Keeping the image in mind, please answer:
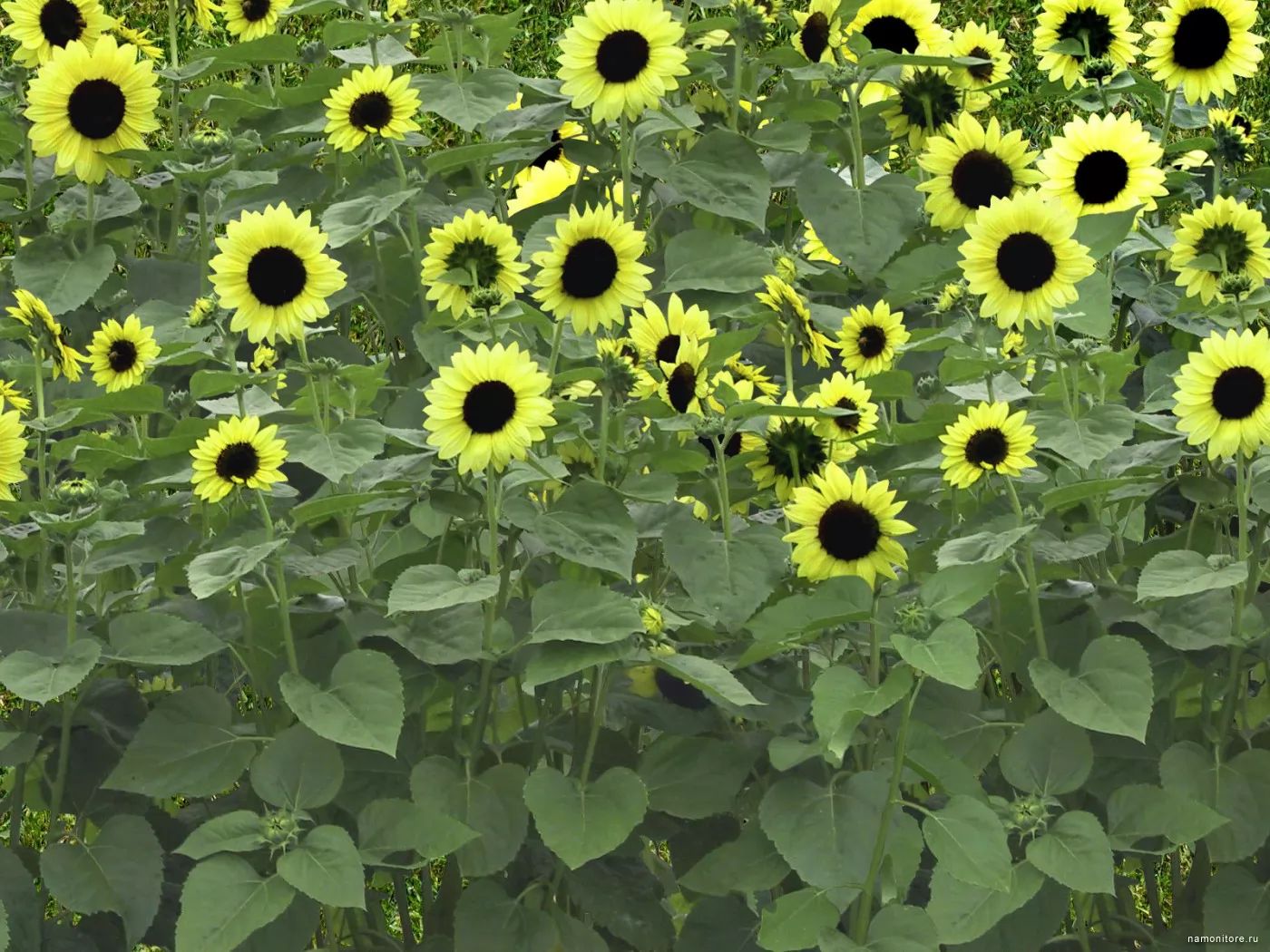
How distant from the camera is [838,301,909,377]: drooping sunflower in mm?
2506

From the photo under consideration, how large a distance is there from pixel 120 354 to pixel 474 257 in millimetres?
650

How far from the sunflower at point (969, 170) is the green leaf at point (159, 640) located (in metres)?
1.25

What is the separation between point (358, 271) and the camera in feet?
9.21

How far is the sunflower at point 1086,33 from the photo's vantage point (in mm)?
2951

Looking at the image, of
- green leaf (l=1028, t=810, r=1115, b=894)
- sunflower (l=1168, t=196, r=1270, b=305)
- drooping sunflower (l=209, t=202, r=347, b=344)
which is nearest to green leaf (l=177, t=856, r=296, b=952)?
drooping sunflower (l=209, t=202, r=347, b=344)

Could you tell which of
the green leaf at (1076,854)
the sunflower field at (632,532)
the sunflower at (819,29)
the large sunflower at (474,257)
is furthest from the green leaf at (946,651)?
the sunflower at (819,29)

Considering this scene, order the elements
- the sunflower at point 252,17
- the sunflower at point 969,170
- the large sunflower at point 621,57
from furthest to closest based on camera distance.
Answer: the sunflower at point 252,17 < the sunflower at point 969,170 < the large sunflower at point 621,57

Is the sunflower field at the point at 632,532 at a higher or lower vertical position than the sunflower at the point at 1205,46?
lower

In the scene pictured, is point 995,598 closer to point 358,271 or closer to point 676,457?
point 676,457

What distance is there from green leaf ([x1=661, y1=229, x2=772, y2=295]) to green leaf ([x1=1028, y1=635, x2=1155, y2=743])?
709mm

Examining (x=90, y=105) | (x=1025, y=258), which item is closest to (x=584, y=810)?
(x=1025, y=258)

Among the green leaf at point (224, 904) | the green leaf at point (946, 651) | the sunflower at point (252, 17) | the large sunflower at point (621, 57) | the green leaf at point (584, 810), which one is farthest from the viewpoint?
the sunflower at point (252, 17)

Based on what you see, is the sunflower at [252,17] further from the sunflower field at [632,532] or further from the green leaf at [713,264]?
the green leaf at [713,264]

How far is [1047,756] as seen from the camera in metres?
2.18
